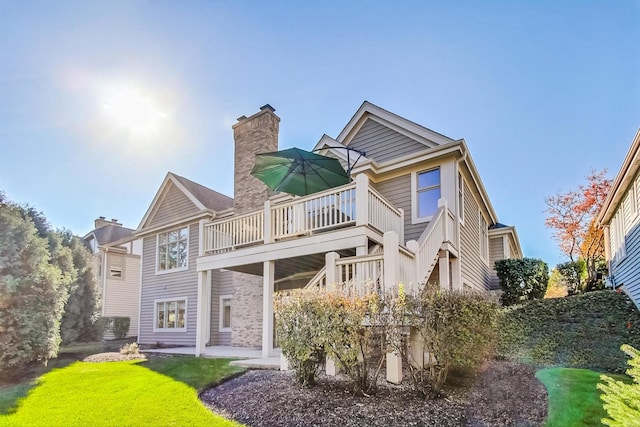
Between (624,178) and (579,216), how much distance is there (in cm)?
1165

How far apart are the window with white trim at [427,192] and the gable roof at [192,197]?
8013 millimetres

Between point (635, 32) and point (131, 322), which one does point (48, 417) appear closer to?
point (635, 32)

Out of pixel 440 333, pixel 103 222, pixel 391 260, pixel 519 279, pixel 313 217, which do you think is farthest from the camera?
pixel 103 222

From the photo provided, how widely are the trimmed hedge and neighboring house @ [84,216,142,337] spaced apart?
17868mm

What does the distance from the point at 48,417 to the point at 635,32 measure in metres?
13.4

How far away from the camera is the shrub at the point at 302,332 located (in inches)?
236

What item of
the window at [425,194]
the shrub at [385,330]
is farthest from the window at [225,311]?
the shrub at [385,330]

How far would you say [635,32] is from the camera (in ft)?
31.2

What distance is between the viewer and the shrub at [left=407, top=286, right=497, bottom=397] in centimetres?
549

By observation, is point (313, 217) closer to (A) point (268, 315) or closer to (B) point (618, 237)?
(A) point (268, 315)

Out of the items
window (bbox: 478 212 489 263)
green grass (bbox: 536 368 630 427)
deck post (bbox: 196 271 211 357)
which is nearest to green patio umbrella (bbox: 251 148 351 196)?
deck post (bbox: 196 271 211 357)

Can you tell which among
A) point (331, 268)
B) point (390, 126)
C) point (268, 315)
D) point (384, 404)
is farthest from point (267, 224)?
point (384, 404)

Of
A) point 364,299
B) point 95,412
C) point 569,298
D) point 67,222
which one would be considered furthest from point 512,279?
point 67,222

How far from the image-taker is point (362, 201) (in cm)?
810
